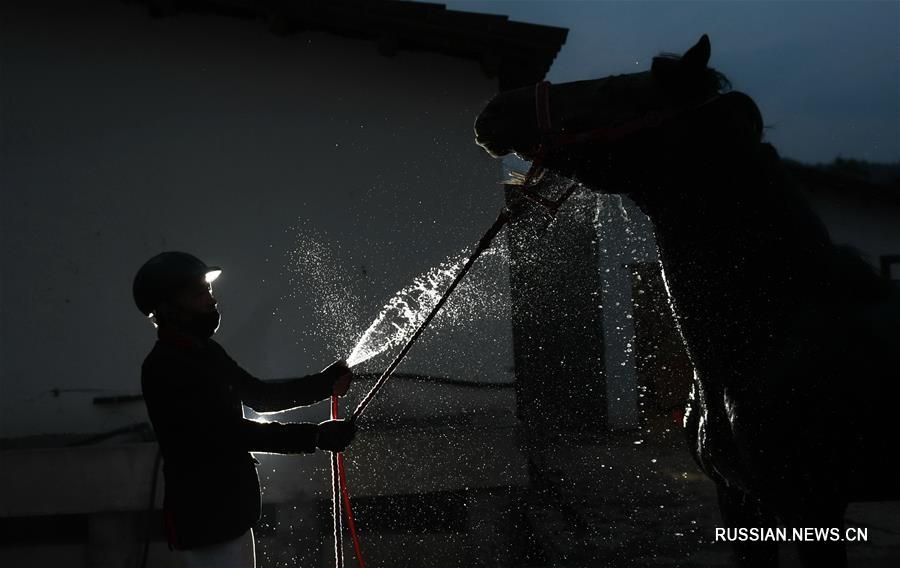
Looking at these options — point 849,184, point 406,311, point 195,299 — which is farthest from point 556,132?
point 849,184

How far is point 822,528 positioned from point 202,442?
2056 millimetres

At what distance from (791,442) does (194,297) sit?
214 centimetres

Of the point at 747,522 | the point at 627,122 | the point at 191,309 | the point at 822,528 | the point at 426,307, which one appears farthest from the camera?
the point at 426,307

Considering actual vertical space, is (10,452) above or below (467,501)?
above

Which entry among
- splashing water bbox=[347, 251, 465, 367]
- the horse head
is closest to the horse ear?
the horse head

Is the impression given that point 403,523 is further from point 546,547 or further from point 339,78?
point 339,78

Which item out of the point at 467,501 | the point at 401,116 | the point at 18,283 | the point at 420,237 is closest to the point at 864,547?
the point at 467,501

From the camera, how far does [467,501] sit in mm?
6016

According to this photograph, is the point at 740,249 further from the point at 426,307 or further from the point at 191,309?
the point at 426,307

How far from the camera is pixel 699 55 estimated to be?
7.78 feet

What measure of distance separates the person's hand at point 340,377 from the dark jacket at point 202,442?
52cm

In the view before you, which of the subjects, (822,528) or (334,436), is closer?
(822,528)

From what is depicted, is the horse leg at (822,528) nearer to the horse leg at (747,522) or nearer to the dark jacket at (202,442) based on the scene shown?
the horse leg at (747,522)

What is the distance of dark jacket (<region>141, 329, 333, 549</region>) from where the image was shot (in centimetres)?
259
